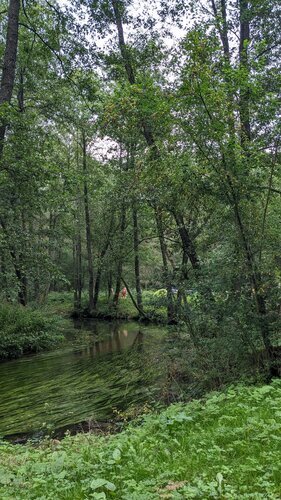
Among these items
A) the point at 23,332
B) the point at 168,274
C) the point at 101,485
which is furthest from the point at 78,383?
the point at 101,485

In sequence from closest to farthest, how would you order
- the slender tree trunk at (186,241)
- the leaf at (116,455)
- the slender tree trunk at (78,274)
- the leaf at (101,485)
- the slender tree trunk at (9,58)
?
the leaf at (101,485) → the leaf at (116,455) → the slender tree trunk at (186,241) → the slender tree trunk at (9,58) → the slender tree trunk at (78,274)

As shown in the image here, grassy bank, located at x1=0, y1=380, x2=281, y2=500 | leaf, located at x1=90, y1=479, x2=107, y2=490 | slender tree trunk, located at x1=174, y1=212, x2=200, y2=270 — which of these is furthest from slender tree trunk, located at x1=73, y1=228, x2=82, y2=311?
leaf, located at x1=90, y1=479, x2=107, y2=490

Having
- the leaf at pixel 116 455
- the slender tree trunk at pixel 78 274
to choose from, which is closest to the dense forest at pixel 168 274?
the leaf at pixel 116 455

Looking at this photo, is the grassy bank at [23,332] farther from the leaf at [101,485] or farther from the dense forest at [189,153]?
the leaf at [101,485]

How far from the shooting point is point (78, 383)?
9.45 meters

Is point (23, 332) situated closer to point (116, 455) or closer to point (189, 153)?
point (189, 153)

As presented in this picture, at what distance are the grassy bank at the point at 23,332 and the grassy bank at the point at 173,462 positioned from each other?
8.94 m

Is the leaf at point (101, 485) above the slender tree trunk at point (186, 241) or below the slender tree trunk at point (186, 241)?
below

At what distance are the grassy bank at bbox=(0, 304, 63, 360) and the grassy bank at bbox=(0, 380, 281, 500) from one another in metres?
8.94

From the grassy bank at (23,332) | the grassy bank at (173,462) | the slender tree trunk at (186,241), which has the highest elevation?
the slender tree trunk at (186,241)

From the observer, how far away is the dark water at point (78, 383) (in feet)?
23.6

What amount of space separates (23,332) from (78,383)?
5.38m

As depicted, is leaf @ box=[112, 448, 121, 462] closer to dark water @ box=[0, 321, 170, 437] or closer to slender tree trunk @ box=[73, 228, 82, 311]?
dark water @ box=[0, 321, 170, 437]

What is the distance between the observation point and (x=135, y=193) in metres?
9.16
